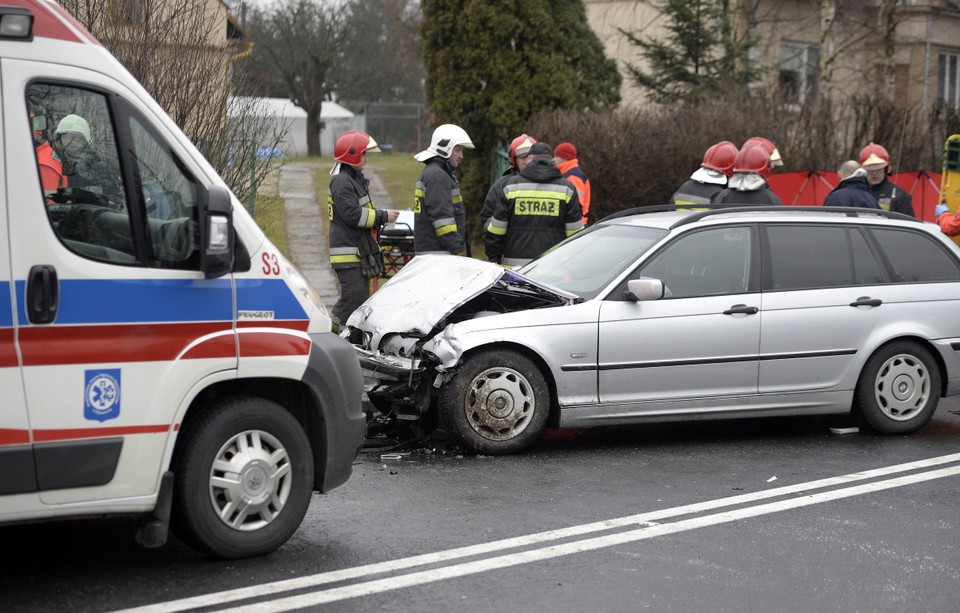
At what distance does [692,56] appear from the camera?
74.2 ft

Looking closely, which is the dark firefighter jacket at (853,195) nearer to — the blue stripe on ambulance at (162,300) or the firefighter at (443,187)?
the firefighter at (443,187)

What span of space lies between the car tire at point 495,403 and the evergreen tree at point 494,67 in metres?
11.5

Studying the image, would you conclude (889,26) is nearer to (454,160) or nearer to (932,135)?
(932,135)

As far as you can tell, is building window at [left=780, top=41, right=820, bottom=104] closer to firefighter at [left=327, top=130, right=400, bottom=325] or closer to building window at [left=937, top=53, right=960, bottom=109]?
building window at [left=937, top=53, right=960, bottom=109]

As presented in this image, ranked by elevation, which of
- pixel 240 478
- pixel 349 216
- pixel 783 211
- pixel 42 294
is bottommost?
pixel 240 478

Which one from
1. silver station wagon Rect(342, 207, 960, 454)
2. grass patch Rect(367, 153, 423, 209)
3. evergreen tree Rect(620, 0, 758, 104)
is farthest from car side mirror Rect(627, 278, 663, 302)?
grass patch Rect(367, 153, 423, 209)

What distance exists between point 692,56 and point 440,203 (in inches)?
537

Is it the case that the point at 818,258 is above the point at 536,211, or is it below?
below

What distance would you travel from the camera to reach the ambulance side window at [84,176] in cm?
471

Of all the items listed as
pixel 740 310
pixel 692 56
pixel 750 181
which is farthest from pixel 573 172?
pixel 692 56

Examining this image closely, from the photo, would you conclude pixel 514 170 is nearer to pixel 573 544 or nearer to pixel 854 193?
pixel 854 193

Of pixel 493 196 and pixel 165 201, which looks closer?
pixel 165 201

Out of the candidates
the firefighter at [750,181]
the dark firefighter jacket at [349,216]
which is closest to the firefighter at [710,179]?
the firefighter at [750,181]

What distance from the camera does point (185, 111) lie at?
1050 centimetres
